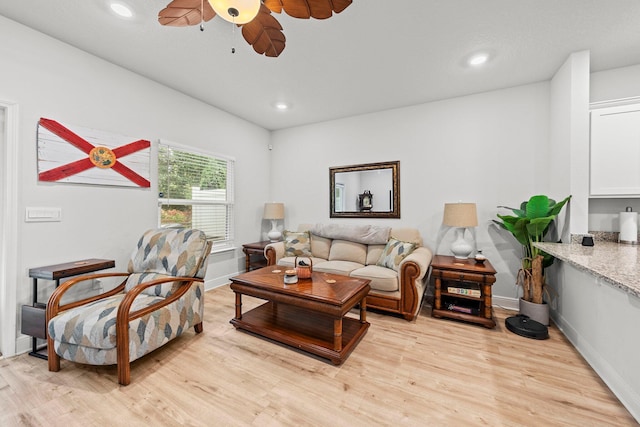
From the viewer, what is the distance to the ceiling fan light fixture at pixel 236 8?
1345 mm

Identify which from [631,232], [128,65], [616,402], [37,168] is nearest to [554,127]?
[631,232]

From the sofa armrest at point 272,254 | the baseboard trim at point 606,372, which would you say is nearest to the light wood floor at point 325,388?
the baseboard trim at point 606,372

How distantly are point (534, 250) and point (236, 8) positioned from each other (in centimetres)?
339

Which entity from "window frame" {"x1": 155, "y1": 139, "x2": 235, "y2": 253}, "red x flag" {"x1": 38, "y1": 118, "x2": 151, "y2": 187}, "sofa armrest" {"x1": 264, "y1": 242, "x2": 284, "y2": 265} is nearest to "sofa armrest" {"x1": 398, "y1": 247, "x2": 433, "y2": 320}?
"sofa armrest" {"x1": 264, "y1": 242, "x2": 284, "y2": 265}

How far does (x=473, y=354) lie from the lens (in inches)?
86.0

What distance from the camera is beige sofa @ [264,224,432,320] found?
2.81 metres

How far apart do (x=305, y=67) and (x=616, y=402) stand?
143 inches

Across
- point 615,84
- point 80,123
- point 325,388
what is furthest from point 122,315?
point 615,84

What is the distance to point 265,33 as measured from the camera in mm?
1728

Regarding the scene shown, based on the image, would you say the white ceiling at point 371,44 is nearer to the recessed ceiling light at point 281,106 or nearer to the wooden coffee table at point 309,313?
the recessed ceiling light at point 281,106

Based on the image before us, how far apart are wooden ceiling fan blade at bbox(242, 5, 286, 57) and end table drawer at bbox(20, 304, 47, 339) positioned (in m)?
2.59

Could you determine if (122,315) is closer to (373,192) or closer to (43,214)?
(43,214)

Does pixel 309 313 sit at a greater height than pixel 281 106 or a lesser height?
lesser

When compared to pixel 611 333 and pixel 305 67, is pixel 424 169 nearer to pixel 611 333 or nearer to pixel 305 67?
pixel 305 67
